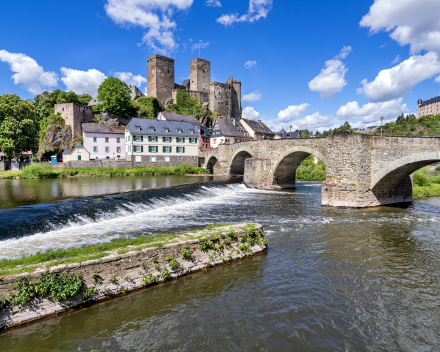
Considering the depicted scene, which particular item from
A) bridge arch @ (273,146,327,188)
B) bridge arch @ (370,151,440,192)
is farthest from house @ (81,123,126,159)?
bridge arch @ (370,151,440,192)

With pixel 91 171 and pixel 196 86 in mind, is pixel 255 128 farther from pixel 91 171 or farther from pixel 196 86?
pixel 91 171

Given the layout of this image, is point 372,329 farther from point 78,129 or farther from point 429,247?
point 78,129

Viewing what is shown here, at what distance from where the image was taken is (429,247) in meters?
9.82

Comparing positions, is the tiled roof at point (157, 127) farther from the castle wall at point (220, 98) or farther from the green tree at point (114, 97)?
the castle wall at point (220, 98)

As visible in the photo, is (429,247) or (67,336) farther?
(429,247)

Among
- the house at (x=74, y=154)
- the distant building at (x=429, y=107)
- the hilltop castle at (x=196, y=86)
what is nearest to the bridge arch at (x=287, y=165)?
the house at (x=74, y=154)

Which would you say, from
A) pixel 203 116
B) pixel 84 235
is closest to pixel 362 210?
pixel 84 235

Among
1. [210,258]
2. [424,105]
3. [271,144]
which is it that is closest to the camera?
[210,258]

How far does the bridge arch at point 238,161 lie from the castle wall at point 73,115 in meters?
31.2

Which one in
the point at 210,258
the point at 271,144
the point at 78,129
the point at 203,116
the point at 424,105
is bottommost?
the point at 210,258

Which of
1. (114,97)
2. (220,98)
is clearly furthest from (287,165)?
(220,98)

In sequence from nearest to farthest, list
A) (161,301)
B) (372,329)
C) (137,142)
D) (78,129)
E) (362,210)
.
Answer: (372,329) → (161,301) → (362,210) → (137,142) → (78,129)

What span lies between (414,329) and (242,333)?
3381 mm

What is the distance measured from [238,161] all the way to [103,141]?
84.1 ft
